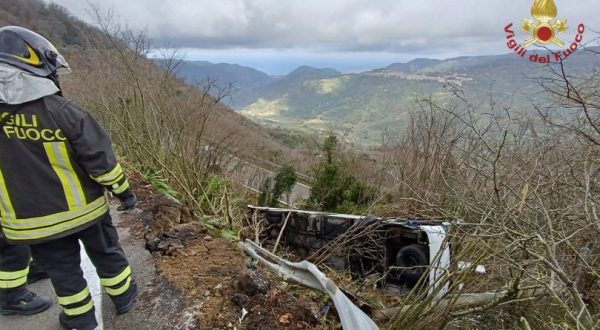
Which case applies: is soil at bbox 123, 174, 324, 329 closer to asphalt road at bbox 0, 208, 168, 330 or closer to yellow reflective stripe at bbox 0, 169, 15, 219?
asphalt road at bbox 0, 208, 168, 330

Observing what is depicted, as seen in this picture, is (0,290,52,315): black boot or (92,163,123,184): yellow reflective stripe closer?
(92,163,123,184): yellow reflective stripe

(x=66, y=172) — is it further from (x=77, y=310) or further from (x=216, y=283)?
(x=216, y=283)

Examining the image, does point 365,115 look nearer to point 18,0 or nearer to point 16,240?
point 18,0

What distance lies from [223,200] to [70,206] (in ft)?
11.9

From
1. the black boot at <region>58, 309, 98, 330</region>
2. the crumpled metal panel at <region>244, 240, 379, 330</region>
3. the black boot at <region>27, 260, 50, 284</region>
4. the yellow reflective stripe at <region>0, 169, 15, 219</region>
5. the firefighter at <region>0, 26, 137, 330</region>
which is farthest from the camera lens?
the black boot at <region>27, 260, 50, 284</region>

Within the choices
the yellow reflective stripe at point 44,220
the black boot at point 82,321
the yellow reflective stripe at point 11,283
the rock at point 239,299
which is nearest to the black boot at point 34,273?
the yellow reflective stripe at point 11,283

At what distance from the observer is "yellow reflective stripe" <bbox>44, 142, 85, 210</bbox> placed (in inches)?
89.9

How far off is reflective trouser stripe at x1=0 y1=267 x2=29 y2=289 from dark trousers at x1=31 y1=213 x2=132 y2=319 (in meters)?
0.37

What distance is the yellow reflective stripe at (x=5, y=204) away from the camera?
232cm

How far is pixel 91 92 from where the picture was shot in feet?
30.7

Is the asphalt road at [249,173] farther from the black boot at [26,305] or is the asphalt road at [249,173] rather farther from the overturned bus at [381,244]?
the black boot at [26,305]

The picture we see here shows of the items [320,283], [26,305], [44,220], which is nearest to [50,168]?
[44,220]

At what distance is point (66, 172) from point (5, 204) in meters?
0.41

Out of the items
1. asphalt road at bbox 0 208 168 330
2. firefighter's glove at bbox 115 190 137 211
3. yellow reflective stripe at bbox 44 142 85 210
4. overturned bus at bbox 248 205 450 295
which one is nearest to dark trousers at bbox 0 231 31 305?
asphalt road at bbox 0 208 168 330
